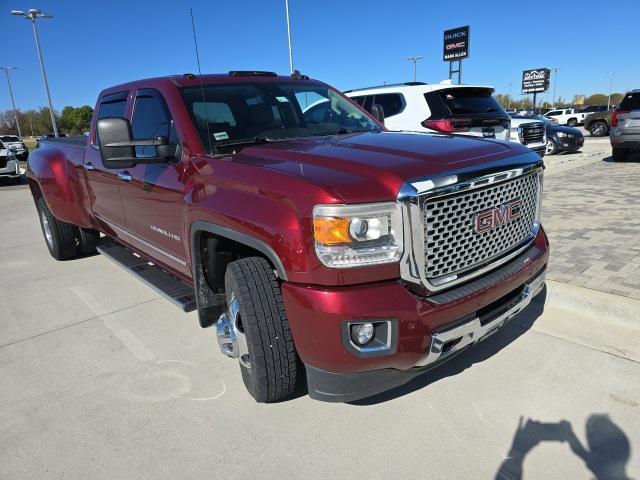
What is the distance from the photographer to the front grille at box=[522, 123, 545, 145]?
11.8 metres

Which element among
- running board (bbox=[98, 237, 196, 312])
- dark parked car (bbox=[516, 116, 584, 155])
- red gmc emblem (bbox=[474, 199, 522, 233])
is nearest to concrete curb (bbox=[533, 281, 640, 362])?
red gmc emblem (bbox=[474, 199, 522, 233])

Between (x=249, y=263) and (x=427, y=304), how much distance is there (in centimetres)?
95

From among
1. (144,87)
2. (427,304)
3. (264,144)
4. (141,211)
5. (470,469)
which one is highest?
(144,87)

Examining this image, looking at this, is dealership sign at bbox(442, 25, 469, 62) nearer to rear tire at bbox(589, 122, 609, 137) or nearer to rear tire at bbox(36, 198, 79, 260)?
rear tire at bbox(589, 122, 609, 137)

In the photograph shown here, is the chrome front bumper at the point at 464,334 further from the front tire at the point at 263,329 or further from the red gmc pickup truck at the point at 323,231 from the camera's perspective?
the front tire at the point at 263,329

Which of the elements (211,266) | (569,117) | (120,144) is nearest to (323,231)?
(211,266)

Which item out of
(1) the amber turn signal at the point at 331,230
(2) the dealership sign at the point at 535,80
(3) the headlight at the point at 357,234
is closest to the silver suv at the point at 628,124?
(3) the headlight at the point at 357,234

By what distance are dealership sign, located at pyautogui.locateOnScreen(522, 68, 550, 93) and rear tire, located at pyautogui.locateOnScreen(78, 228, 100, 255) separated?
5305 centimetres

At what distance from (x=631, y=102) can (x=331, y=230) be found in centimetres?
1194

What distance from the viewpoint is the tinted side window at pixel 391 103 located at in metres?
8.27

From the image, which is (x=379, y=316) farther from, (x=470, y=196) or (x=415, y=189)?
(x=470, y=196)

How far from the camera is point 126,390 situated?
3.00 metres

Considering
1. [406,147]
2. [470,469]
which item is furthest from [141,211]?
[470,469]

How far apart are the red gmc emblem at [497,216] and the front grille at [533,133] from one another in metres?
10.0
